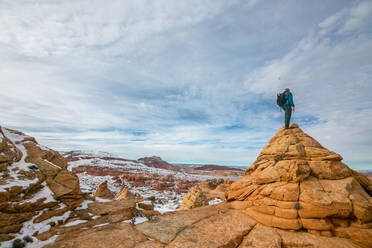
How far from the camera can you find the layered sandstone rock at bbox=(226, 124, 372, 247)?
693cm

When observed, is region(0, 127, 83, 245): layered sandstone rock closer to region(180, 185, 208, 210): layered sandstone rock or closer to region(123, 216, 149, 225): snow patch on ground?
region(123, 216, 149, 225): snow patch on ground

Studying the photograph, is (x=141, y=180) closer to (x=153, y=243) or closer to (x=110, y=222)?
(x=110, y=222)

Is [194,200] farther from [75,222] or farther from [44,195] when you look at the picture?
[44,195]

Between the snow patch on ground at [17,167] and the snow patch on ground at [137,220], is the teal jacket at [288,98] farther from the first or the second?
the snow patch on ground at [17,167]

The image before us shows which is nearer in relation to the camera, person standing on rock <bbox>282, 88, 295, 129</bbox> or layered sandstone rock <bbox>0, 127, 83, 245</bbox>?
layered sandstone rock <bbox>0, 127, 83, 245</bbox>

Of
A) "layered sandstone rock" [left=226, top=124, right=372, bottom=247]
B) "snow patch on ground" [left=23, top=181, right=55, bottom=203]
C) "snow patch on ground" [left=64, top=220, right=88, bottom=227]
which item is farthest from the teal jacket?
"snow patch on ground" [left=23, top=181, right=55, bottom=203]

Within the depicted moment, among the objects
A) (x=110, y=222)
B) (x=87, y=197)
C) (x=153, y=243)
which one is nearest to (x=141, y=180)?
(x=87, y=197)

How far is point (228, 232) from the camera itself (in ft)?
22.9

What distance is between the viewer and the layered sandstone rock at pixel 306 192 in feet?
A: 22.7

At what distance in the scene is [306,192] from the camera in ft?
25.7

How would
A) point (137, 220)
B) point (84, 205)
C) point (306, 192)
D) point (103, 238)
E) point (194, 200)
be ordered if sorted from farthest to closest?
point (194, 200) → point (84, 205) → point (137, 220) → point (306, 192) → point (103, 238)

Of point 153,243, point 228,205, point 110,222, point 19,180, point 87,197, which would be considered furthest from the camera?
point 87,197

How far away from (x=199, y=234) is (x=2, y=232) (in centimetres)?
807

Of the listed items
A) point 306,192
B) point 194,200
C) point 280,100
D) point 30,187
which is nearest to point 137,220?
point 30,187
